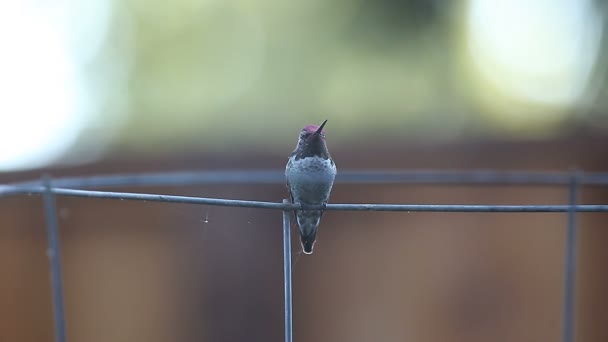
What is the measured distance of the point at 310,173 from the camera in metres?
1.62

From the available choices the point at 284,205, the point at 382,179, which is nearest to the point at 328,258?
the point at 382,179

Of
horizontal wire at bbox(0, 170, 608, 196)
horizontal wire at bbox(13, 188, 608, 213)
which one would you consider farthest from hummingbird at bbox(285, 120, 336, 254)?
horizontal wire at bbox(13, 188, 608, 213)

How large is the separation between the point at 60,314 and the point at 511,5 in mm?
3591

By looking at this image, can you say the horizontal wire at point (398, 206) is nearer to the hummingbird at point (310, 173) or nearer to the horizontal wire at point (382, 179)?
the hummingbird at point (310, 173)

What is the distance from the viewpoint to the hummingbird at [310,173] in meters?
1.62

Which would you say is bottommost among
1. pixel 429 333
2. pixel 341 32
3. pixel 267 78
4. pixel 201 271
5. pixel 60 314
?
pixel 429 333

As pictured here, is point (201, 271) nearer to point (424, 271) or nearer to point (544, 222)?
point (424, 271)

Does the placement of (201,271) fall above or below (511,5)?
below

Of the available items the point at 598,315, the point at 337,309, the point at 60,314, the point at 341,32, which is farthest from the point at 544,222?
the point at 341,32

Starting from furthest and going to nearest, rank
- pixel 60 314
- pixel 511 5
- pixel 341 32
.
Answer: pixel 341 32 → pixel 511 5 → pixel 60 314

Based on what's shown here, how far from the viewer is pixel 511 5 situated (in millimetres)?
3867

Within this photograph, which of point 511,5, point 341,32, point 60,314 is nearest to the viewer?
point 60,314

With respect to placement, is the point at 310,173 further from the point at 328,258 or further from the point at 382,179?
the point at 328,258

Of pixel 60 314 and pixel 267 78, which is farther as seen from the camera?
pixel 267 78
